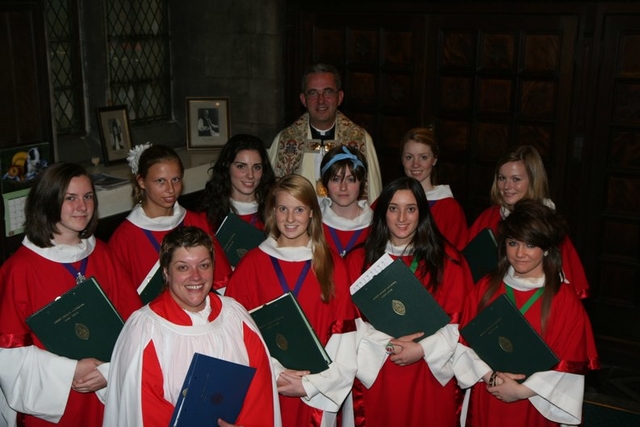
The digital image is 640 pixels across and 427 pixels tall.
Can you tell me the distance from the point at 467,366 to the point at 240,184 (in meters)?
1.74

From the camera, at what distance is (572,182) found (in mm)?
5891

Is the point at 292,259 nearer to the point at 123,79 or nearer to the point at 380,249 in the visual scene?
the point at 380,249

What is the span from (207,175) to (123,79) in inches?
45.7

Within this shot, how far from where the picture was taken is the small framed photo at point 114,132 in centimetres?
618

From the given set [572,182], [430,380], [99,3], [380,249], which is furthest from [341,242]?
[99,3]

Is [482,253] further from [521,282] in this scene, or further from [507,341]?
[507,341]

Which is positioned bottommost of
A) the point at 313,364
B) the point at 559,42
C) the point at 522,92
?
the point at 313,364

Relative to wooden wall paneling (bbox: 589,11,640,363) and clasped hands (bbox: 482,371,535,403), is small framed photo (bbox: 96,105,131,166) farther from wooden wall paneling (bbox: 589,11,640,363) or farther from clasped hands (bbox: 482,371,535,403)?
clasped hands (bbox: 482,371,535,403)

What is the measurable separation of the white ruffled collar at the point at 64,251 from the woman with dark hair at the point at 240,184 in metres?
1.09

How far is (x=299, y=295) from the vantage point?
3.62 meters

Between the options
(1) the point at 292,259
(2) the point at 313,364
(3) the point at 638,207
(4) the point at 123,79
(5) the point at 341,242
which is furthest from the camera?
(4) the point at 123,79

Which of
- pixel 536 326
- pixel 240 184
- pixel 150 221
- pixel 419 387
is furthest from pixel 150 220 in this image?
pixel 536 326

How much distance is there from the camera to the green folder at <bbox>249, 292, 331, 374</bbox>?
3.21 meters

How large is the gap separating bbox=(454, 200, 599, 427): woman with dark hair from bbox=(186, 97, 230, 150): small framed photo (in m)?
3.92
